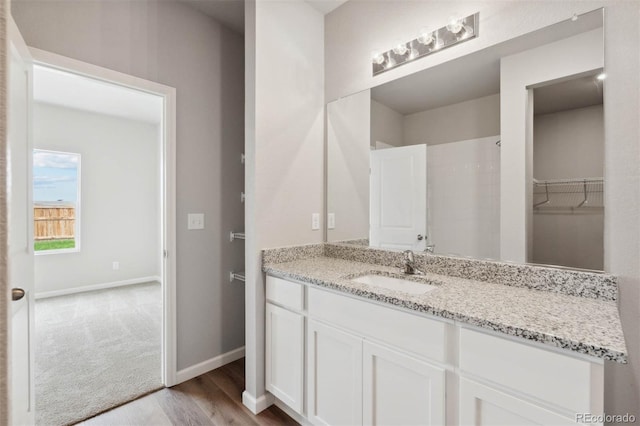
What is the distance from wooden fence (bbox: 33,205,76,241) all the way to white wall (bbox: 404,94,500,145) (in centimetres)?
502

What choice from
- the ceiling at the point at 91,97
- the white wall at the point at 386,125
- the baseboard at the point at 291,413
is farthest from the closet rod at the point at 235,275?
the ceiling at the point at 91,97

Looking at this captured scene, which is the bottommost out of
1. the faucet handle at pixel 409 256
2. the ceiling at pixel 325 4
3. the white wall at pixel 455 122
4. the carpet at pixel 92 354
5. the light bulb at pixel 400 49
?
the carpet at pixel 92 354

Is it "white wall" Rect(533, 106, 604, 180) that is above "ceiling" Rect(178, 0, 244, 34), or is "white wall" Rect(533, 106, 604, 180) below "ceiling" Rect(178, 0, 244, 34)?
below

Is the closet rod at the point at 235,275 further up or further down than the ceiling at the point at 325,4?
further down

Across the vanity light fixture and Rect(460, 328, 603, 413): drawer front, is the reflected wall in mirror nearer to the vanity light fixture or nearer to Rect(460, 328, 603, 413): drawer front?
the vanity light fixture

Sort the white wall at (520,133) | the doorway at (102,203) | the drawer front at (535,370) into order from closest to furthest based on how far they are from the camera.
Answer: the drawer front at (535,370), the white wall at (520,133), the doorway at (102,203)

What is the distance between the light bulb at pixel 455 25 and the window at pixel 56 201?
5.12 meters

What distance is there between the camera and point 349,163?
2203mm

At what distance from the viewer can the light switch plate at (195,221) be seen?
228 centimetres

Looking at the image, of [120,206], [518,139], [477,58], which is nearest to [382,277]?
[518,139]

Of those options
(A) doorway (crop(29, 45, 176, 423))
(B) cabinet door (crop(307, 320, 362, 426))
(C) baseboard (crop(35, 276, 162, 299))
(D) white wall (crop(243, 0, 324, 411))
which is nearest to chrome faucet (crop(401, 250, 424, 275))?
(B) cabinet door (crop(307, 320, 362, 426))

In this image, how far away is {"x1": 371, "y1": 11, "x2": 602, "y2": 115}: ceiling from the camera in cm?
135

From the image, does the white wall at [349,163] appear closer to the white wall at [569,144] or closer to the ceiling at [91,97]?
the white wall at [569,144]

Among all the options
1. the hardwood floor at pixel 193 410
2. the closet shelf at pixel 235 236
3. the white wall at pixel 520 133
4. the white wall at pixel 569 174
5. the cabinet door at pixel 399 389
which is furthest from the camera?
the closet shelf at pixel 235 236
